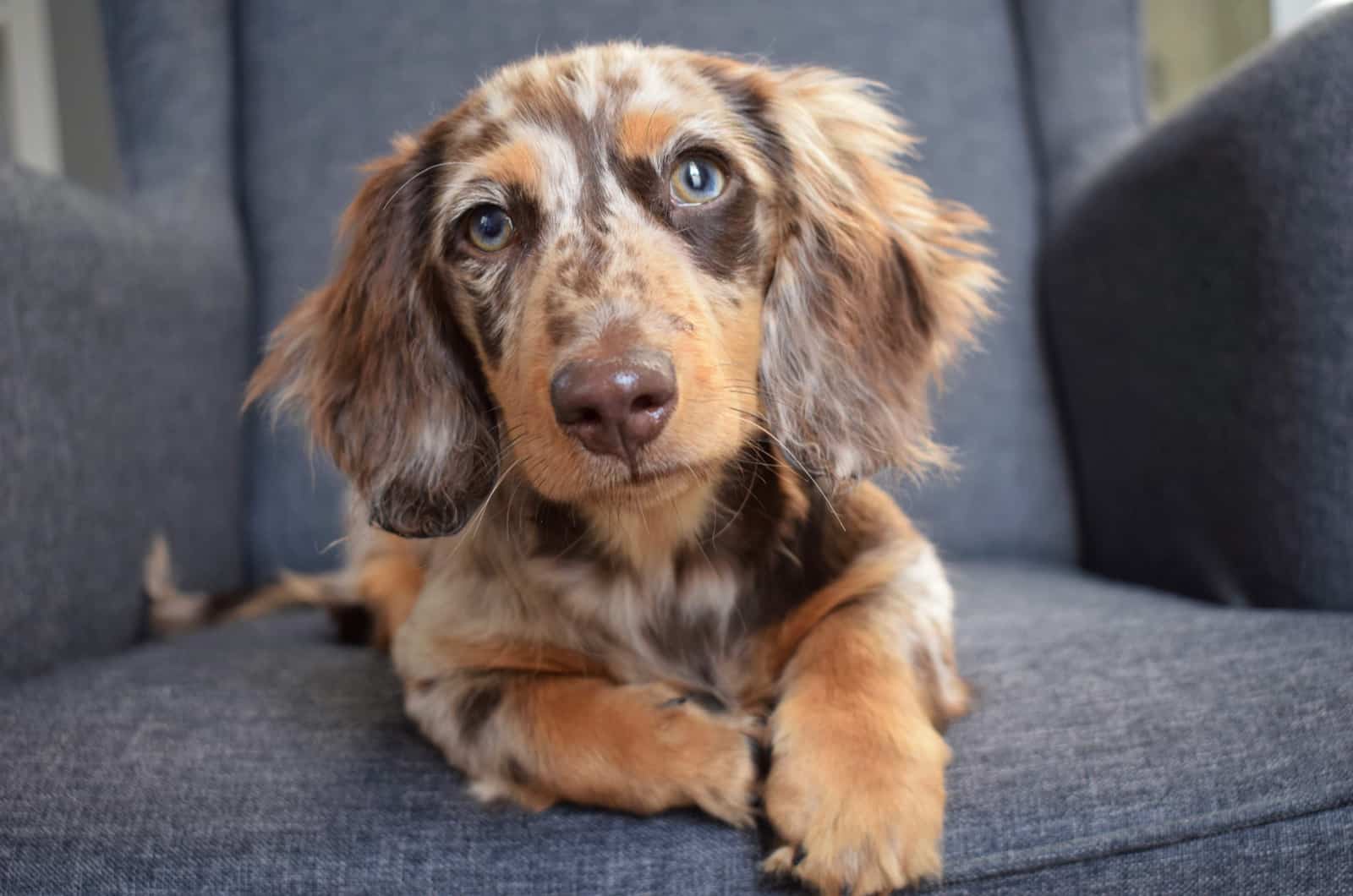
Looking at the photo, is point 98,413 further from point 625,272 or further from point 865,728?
point 865,728

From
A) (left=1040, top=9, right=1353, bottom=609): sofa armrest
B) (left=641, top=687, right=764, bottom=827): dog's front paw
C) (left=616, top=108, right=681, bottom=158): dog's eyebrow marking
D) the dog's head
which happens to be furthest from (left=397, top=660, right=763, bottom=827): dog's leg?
(left=1040, top=9, right=1353, bottom=609): sofa armrest

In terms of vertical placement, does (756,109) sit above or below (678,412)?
above

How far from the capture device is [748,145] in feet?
4.52

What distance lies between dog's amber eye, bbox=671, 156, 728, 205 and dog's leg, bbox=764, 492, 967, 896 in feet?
1.78

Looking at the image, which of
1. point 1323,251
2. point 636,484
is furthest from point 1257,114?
point 636,484

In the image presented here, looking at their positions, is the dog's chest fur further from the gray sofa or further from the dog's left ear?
the gray sofa

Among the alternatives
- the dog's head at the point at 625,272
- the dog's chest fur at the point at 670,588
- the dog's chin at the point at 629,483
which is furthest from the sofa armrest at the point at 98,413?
the dog's chin at the point at 629,483

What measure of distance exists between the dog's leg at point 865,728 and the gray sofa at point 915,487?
1.9 inches

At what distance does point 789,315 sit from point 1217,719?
70 cm

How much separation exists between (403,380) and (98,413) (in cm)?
71

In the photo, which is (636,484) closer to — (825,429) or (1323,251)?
(825,429)

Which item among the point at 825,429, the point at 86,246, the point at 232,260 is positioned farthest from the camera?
the point at 232,260

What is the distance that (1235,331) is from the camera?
160cm

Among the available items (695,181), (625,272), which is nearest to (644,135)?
(695,181)
